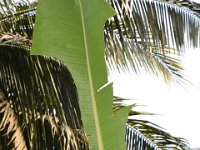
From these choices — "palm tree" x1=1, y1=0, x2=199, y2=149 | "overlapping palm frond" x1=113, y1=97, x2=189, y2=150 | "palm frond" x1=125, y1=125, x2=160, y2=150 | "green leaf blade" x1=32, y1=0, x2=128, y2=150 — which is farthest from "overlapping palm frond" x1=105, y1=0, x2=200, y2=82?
"green leaf blade" x1=32, y1=0, x2=128, y2=150

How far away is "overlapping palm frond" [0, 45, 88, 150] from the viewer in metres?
2.62

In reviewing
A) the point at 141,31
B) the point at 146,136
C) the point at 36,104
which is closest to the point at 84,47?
the point at 36,104

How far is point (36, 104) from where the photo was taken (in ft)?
8.79

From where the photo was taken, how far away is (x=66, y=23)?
1.08 meters

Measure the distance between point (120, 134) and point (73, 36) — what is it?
0.29m

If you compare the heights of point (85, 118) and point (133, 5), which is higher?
point (133, 5)

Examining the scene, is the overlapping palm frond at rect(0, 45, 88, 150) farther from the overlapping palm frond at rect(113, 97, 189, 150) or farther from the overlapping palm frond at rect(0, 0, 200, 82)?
the overlapping palm frond at rect(113, 97, 189, 150)

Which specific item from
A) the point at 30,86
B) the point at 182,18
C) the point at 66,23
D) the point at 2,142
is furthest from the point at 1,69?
the point at 66,23

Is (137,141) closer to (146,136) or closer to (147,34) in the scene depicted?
(146,136)

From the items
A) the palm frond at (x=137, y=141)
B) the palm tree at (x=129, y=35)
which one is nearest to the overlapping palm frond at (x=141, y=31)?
the palm tree at (x=129, y=35)

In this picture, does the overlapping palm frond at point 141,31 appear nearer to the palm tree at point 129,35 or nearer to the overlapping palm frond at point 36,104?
the palm tree at point 129,35

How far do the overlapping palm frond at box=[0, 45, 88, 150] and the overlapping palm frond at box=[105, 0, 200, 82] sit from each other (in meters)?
0.51

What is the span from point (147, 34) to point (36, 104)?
3.33 feet

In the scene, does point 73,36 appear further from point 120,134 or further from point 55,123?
point 55,123
